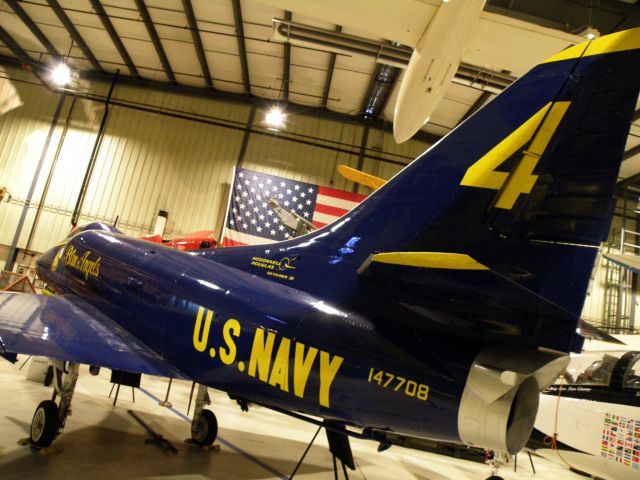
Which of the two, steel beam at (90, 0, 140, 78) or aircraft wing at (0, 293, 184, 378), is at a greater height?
steel beam at (90, 0, 140, 78)

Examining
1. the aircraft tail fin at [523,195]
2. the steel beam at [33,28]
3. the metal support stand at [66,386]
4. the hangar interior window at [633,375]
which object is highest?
the steel beam at [33,28]

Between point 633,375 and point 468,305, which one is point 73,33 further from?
point 633,375

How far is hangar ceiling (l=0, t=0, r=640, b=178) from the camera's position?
7219mm

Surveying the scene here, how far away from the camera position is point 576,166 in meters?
2.12

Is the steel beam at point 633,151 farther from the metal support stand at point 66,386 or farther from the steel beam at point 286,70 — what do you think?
the metal support stand at point 66,386

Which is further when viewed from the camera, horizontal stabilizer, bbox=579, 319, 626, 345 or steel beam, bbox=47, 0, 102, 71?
steel beam, bbox=47, 0, 102, 71

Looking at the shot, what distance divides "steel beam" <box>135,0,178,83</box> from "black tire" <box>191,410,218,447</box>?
468 inches

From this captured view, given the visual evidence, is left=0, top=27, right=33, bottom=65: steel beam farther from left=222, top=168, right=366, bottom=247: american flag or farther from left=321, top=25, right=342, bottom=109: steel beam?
left=321, top=25, right=342, bottom=109: steel beam

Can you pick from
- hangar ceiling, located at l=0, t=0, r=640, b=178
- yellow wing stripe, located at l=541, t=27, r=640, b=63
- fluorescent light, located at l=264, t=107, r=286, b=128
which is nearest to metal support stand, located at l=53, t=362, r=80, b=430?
yellow wing stripe, located at l=541, t=27, r=640, b=63

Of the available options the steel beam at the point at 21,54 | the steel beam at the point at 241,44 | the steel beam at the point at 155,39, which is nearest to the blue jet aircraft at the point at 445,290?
the steel beam at the point at 241,44

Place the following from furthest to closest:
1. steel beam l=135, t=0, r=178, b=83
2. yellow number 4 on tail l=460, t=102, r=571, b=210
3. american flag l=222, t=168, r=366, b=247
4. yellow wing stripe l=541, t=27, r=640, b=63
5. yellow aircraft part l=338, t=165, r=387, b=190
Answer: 1. american flag l=222, t=168, r=366, b=247
2. steel beam l=135, t=0, r=178, b=83
3. yellow aircraft part l=338, t=165, r=387, b=190
4. yellow number 4 on tail l=460, t=102, r=571, b=210
5. yellow wing stripe l=541, t=27, r=640, b=63

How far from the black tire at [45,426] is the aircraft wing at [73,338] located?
0.80 meters

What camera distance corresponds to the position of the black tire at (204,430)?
4.98 meters

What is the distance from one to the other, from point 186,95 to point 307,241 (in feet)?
49.0
